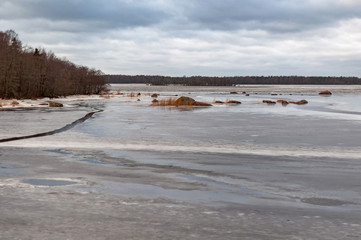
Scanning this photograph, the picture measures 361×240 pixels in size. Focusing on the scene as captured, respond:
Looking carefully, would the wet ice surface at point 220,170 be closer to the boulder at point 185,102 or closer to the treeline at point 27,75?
the boulder at point 185,102

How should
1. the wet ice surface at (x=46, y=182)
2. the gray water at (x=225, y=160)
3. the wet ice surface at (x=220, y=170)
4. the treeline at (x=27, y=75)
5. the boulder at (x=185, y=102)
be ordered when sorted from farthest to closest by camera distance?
1. the treeline at (x=27, y=75)
2. the boulder at (x=185, y=102)
3. the wet ice surface at (x=46, y=182)
4. the gray water at (x=225, y=160)
5. the wet ice surface at (x=220, y=170)

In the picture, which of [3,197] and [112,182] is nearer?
[3,197]

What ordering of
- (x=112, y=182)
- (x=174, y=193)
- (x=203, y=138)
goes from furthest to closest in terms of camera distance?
(x=203, y=138), (x=112, y=182), (x=174, y=193)

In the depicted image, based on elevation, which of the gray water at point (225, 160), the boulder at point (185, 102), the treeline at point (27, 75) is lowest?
the gray water at point (225, 160)

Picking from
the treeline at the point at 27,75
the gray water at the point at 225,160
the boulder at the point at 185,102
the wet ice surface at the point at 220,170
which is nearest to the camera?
the wet ice surface at the point at 220,170

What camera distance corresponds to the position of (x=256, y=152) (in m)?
16.7

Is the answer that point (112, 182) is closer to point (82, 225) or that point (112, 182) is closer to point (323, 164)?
point (82, 225)

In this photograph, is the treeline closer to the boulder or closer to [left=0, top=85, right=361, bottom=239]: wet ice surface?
the boulder

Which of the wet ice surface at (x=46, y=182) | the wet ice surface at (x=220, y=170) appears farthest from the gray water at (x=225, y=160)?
the wet ice surface at (x=46, y=182)

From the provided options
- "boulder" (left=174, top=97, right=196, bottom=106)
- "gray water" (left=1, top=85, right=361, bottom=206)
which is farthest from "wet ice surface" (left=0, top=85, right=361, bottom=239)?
"boulder" (left=174, top=97, right=196, bottom=106)

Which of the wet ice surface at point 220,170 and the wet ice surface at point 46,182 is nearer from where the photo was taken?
the wet ice surface at point 220,170

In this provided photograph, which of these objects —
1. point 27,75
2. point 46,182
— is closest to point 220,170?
point 46,182

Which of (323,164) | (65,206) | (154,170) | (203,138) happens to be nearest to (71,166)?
(154,170)

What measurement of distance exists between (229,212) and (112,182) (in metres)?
3.73
